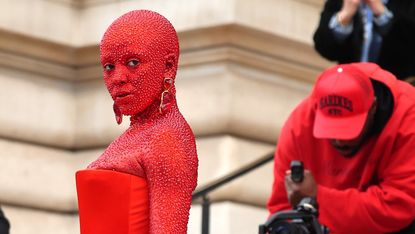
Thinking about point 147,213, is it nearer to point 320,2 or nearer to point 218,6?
point 218,6

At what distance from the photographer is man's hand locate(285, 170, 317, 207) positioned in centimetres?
590

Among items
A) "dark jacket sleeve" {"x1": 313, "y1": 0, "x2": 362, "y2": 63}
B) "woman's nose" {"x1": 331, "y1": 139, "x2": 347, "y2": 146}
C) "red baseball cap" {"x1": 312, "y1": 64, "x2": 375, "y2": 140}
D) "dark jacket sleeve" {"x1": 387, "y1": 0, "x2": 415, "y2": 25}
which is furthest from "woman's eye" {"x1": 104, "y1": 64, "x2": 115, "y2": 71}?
"dark jacket sleeve" {"x1": 387, "y1": 0, "x2": 415, "y2": 25}

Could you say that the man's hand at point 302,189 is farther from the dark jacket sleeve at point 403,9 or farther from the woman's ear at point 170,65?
the woman's ear at point 170,65

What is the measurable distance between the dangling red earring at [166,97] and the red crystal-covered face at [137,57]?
0.04 feet

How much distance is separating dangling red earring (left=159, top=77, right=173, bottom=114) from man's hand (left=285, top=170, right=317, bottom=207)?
251 cm

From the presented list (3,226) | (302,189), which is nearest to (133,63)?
(302,189)

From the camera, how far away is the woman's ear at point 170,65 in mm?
3433

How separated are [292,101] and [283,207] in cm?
364

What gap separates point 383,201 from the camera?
19.4 ft

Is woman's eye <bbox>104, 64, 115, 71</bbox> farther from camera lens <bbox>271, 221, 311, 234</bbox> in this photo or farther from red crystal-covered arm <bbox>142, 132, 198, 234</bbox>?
camera lens <bbox>271, 221, 311, 234</bbox>

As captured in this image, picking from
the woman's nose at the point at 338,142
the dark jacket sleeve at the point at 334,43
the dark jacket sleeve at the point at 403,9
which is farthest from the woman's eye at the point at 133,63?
the dark jacket sleeve at the point at 403,9

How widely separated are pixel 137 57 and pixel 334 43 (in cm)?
397

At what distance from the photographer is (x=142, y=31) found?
339 cm

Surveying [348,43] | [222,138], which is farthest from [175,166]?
[222,138]
